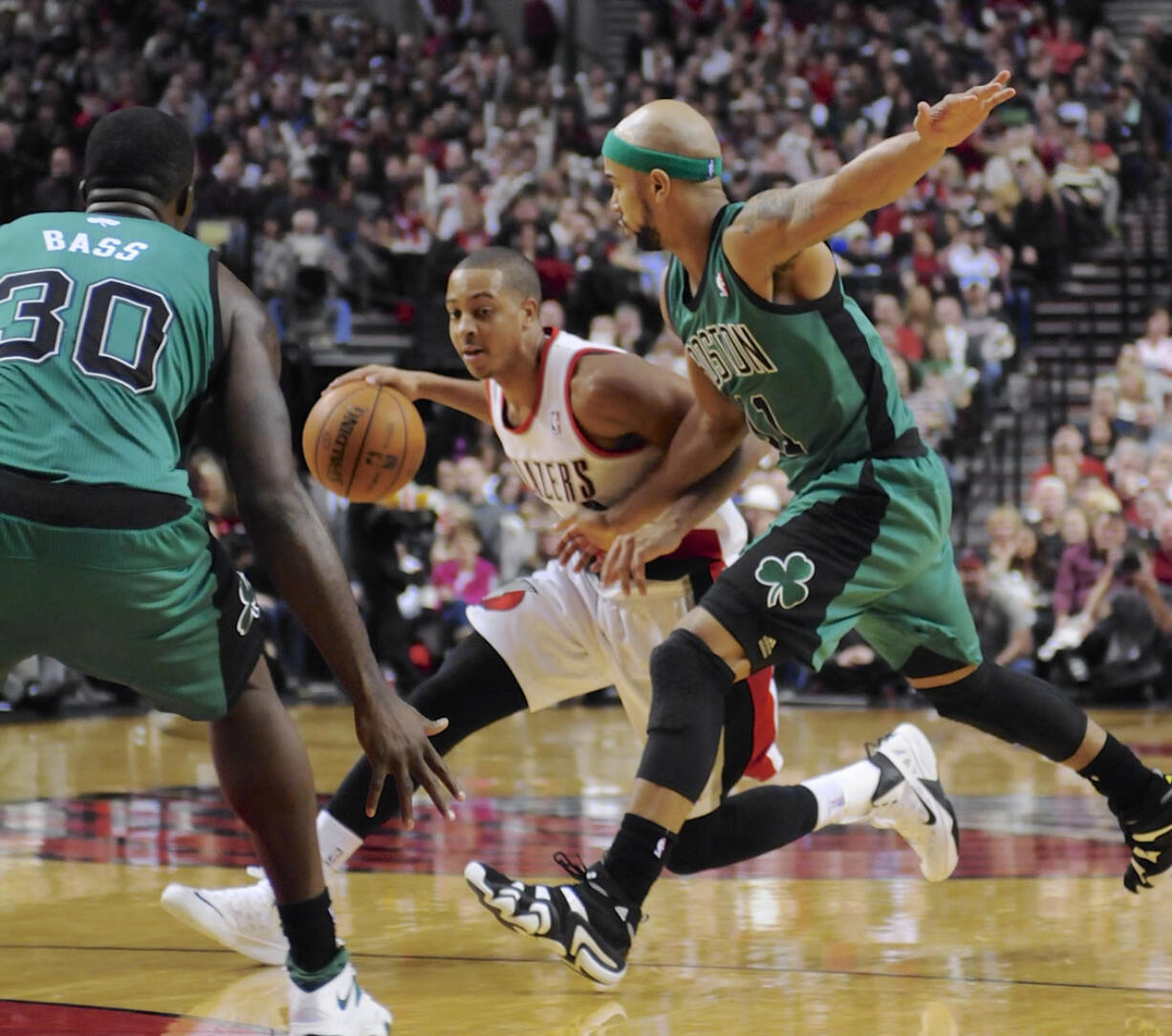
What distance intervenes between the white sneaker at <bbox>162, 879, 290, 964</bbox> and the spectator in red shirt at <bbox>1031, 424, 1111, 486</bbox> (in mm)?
8145

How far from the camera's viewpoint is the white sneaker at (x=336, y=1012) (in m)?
3.36

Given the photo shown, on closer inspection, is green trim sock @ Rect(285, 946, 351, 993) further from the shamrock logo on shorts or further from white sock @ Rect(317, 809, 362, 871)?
the shamrock logo on shorts

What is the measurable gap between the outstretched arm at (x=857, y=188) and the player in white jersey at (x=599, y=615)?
691mm

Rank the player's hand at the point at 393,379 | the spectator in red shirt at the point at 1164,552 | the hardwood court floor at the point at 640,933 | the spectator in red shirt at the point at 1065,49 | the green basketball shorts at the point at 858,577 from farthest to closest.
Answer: the spectator in red shirt at the point at 1065,49 → the spectator in red shirt at the point at 1164,552 → the player's hand at the point at 393,379 → the green basketball shorts at the point at 858,577 → the hardwood court floor at the point at 640,933

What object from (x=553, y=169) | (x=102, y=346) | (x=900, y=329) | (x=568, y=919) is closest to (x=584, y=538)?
(x=568, y=919)

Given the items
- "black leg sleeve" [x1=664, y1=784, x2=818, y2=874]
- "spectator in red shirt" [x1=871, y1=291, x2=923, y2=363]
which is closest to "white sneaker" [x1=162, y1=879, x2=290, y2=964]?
"black leg sleeve" [x1=664, y1=784, x2=818, y2=874]

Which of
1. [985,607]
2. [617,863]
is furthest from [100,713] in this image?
[617,863]

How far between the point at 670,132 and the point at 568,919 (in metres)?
1.78

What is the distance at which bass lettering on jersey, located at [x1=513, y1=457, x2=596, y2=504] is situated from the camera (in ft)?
15.7

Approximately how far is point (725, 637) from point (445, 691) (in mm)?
854

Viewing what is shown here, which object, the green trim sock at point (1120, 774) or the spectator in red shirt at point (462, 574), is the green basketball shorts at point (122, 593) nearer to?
the green trim sock at point (1120, 774)

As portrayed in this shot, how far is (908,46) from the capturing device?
1720 centimetres

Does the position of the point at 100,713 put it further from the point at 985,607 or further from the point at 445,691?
the point at 445,691

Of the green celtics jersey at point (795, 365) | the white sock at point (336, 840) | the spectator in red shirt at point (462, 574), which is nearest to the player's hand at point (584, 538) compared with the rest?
the green celtics jersey at point (795, 365)
